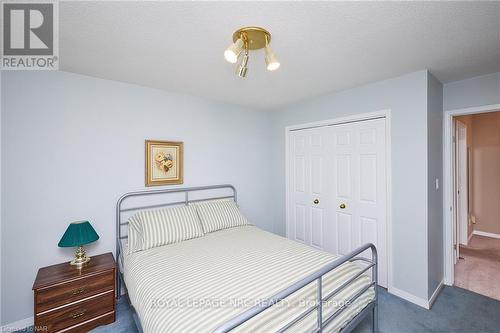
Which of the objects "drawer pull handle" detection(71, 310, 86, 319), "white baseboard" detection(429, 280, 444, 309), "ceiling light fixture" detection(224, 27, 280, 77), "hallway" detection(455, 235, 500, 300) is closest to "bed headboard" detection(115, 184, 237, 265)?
"drawer pull handle" detection(71, 310, 86, 319)

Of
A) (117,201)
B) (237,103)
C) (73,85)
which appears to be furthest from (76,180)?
(237,103)

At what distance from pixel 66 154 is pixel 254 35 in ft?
7.01

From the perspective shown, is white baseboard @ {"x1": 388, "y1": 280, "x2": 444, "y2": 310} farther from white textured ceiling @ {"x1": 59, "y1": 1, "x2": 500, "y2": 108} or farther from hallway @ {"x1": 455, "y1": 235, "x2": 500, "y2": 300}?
white textured ceiling @ {"x1": 59, "y1": 1, "x2": 500, "y2": 108}

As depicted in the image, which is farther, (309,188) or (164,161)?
(309,188)

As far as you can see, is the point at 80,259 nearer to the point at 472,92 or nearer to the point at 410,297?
the point at 410,297

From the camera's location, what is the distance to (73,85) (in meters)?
2.29

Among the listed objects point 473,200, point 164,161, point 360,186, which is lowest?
point 473,200

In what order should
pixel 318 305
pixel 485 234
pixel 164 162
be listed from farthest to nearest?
pixel 485 234, pixel 164 162, pixel 318 305

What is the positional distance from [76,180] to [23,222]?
0.53m

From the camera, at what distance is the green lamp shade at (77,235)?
6.61 ft

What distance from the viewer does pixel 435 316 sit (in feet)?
7.16

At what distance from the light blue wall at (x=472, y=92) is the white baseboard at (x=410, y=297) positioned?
219 cm

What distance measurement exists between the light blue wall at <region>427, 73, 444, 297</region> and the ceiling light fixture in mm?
1862

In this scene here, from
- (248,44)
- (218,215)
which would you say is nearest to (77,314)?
(218,215)
